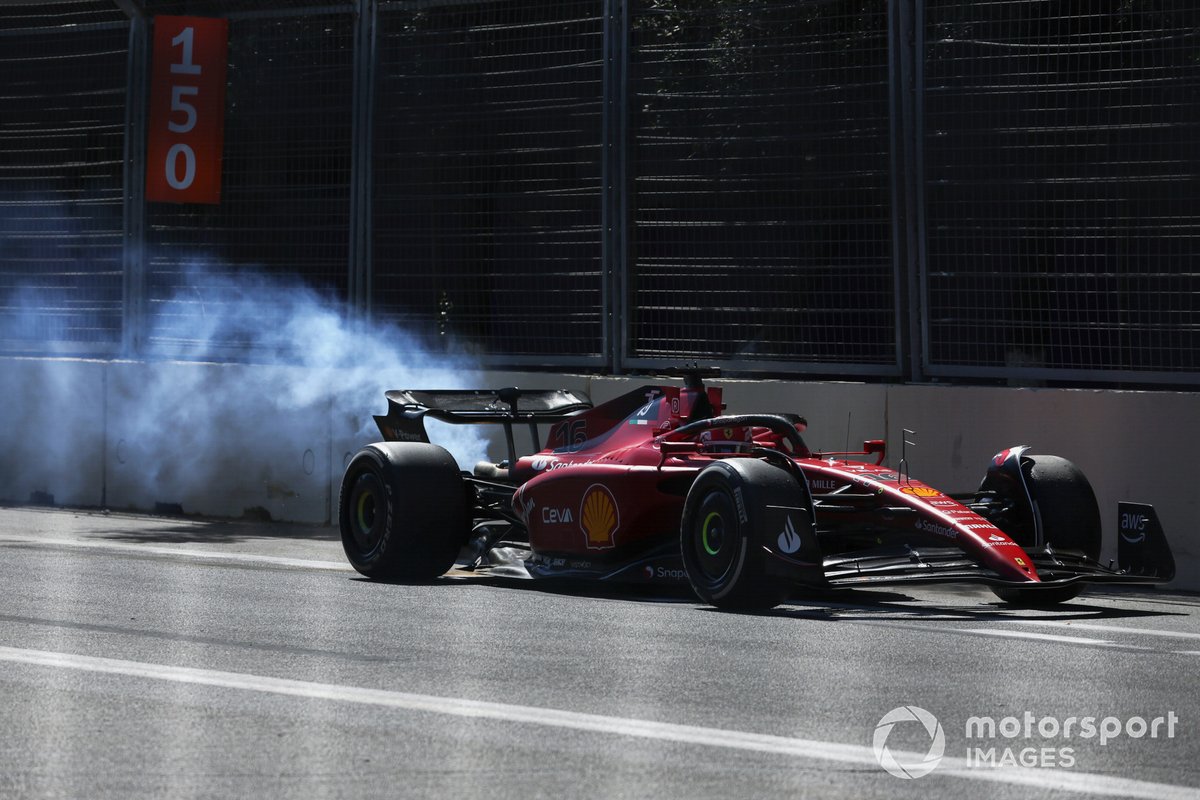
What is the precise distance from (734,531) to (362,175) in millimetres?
7097

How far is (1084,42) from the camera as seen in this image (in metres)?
11.1

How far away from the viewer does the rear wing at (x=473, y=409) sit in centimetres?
1084

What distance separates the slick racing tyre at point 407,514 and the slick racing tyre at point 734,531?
176cm

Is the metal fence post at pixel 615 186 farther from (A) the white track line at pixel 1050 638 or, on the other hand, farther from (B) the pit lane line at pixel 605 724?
(B) the pit lane line at pixel 605 724

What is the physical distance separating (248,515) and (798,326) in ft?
15.3

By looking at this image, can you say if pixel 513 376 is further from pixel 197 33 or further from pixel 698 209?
pixel 197 33

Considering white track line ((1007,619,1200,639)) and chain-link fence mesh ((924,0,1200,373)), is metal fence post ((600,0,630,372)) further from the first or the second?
white track line ((1007,619,1200,639))

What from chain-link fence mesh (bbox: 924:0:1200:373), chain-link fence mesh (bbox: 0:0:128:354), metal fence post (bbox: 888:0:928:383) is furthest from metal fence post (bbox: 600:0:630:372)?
chain-link fence mesh (bbox: 0:0:128:354)

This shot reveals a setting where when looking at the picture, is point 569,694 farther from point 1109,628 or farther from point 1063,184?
point 1063,184

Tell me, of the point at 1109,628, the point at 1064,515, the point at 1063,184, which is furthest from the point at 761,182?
the point at 1109,628

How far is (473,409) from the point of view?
11141mm

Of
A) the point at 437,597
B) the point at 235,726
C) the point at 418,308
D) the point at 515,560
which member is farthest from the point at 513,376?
the point at 235,726

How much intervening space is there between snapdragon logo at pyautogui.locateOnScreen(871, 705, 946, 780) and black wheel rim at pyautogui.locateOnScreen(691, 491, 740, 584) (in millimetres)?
2642

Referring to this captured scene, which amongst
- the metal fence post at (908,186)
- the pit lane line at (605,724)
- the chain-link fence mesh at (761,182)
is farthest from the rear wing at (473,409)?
the pit lane line at (605,724)
